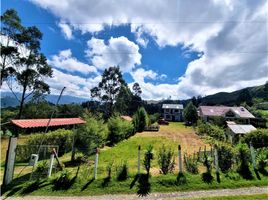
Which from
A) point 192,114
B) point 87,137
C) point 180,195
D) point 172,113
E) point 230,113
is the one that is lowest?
point 180,195

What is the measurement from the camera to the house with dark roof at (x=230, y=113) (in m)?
50.2

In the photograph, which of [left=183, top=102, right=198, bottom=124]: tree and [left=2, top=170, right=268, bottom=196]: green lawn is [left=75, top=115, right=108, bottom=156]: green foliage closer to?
[left=2, top=170, right=268, bottom=196]: green lawn

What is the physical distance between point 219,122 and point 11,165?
4015 centimetres

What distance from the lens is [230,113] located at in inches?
2062

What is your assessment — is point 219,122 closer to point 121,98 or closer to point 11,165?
point 121,98

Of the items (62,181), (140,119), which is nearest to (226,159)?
(62,181)

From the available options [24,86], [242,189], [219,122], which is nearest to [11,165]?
[242,189]

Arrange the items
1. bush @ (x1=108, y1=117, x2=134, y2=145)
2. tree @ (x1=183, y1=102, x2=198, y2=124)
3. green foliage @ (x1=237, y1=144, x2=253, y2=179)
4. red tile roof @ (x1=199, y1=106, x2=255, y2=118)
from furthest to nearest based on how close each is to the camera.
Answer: tree @ (x1=183, y1=102, x2=198, y2=124)
red tile roof @ (x1=199, y1=106, x2=255, y2=118)
bush @ (x1=108, y1=117, x2=134, y2=145)
green foliage @ (x1=237, y1=144, x2=253, y2=179)

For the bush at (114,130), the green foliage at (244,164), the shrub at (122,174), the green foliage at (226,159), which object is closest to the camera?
the shrub at (122,174)

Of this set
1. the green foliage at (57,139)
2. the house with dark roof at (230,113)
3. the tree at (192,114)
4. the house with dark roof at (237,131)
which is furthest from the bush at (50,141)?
the tree at (192,114)

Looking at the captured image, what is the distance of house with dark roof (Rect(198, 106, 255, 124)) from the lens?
50206 mm

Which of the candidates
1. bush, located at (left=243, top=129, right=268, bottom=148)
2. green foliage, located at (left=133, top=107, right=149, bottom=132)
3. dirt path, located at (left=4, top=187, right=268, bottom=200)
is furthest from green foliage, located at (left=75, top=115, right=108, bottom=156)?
green foliage, located at (left=133, top=107, right=149, bottom=132)

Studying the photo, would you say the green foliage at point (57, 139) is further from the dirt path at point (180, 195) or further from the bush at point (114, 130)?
the dirt path at point (180, 195)

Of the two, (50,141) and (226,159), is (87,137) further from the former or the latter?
(226,159)
